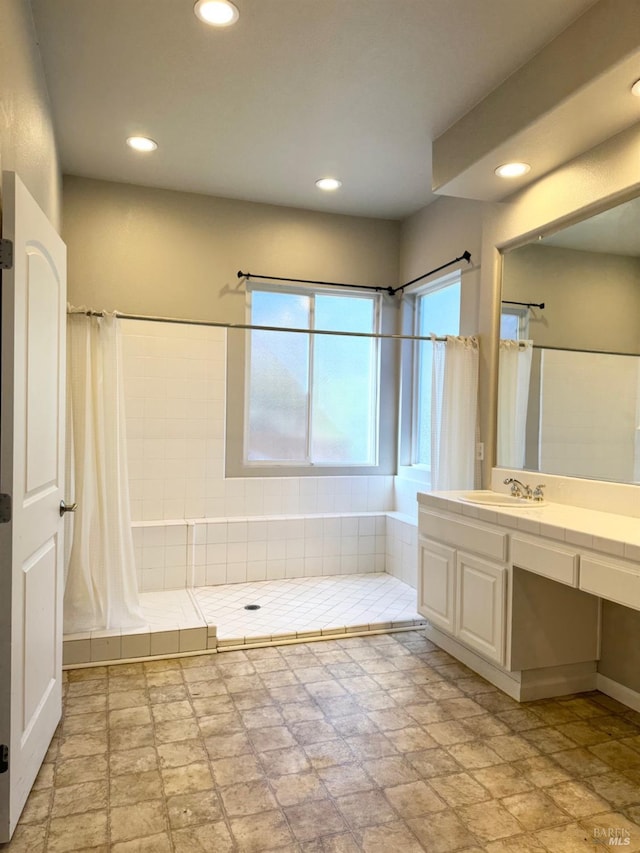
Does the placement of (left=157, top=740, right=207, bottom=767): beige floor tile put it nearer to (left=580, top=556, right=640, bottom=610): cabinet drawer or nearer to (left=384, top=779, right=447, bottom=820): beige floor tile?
(left=384, top=779, right=447, bottom=820): beige floor tile

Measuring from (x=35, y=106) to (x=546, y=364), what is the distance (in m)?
2.75

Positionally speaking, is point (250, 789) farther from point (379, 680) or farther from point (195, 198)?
point (195, 198)

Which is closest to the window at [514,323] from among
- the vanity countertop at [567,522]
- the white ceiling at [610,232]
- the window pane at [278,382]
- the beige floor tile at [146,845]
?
the white ceiling at [610,232]

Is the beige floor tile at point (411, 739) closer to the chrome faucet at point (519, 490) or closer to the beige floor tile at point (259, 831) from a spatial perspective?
the beige floor tile at point (259, 831)

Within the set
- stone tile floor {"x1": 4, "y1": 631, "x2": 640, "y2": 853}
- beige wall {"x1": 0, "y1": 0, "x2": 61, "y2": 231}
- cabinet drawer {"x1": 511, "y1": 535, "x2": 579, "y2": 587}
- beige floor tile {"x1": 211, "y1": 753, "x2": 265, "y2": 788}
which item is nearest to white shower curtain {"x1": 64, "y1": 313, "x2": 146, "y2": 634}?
stone tile floor {"x1": 4, "y1": 631, "x2": 640, "y2": 853}

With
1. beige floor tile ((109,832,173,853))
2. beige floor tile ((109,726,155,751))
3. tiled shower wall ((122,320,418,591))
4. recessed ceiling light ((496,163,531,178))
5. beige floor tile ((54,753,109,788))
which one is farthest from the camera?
tiled shower wall ((122,320,418,591))

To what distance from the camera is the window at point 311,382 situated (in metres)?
4.61

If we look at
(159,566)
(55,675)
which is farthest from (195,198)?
(55,675)

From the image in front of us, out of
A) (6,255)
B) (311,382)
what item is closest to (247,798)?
(6,255)

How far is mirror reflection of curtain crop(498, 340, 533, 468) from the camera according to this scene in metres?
3.37

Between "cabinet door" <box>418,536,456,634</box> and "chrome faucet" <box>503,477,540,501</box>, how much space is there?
0.51 m

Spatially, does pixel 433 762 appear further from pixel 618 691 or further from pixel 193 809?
pixel 618 691

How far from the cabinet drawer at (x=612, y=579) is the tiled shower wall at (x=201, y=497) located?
8.07 feet

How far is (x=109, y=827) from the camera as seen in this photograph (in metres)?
1.85
